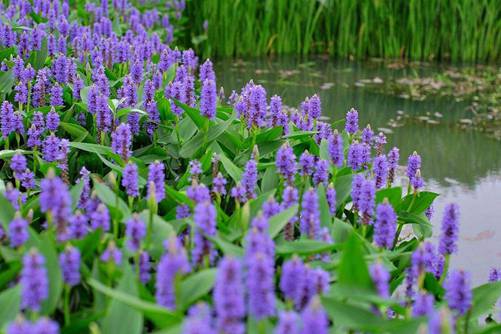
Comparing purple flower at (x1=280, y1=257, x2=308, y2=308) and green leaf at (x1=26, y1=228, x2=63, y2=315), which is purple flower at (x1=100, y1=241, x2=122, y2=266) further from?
purple flower at (x1=280, y1=257, x2=308, y2=308)

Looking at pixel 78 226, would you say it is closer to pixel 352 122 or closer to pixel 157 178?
pixel 157 178

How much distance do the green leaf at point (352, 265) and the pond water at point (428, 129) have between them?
8.39 ft

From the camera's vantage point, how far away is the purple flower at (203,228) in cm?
196

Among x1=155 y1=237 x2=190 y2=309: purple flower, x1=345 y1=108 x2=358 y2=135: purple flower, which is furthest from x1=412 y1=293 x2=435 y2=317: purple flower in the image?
x1=345 y1=108 x2=358 y2=135: purple flower

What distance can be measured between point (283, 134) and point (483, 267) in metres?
1.64

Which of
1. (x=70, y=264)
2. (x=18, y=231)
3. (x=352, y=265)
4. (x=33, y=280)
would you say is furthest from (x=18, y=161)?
(x=352, y=265)

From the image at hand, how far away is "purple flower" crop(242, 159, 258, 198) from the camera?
261cm

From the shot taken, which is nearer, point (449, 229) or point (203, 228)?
point (203, 228)

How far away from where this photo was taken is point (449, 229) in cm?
231

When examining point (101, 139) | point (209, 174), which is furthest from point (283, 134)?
point (101, 139)

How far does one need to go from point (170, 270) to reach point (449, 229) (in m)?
0.94

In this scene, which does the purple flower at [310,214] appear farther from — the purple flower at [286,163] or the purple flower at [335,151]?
the purple flower at [335,151]

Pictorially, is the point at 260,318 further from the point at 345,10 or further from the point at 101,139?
the point at 345,10

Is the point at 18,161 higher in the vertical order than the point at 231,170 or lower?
higher
